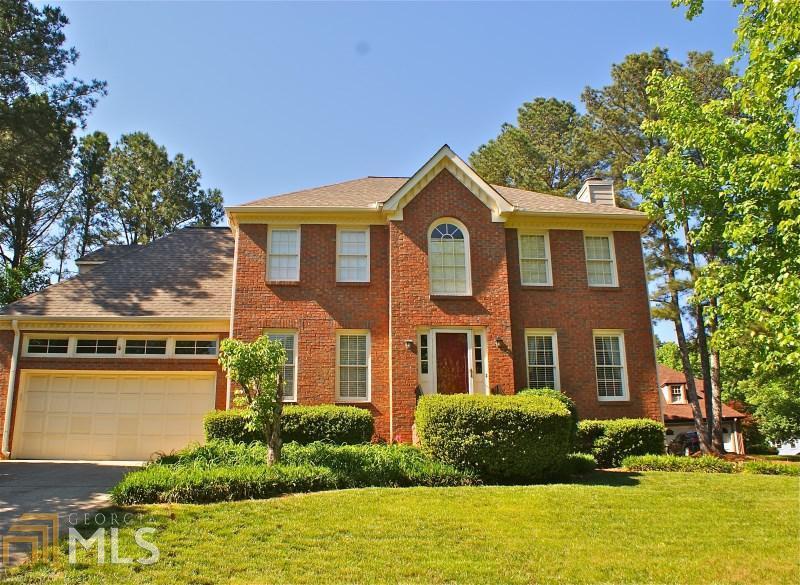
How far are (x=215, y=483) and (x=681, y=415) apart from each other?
1215 inches

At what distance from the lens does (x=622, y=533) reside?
7.92m

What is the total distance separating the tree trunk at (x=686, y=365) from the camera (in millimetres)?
22628

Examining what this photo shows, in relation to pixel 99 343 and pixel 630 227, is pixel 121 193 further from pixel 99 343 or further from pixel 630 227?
pixel 630 227

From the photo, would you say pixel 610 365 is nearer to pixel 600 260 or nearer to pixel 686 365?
pixel 600 260

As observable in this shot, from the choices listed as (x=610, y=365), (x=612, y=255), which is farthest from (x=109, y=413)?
(x=612, y=255)

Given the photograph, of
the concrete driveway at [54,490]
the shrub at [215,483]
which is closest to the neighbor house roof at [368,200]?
the concrete driveway at [54,490]

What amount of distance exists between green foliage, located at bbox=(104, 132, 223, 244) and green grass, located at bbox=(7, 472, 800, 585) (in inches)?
1188

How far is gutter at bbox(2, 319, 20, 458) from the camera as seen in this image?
616 inches

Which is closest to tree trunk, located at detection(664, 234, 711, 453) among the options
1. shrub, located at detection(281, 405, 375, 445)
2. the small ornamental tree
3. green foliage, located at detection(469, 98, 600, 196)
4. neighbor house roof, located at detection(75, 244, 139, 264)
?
green foliage, located at detection(469, 98, 600, 196)

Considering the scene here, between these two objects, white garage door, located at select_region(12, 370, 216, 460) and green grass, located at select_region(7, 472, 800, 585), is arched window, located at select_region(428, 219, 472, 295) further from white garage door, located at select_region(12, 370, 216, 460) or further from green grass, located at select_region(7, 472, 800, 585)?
white garage door, located at select_region(12, 370, 216, 460)

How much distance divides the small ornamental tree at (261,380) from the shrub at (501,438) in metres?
3.12

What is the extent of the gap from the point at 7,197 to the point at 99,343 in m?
19.3

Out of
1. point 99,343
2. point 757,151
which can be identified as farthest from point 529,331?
point 99,343

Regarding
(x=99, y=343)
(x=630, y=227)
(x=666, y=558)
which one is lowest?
(x=666, y=558)
